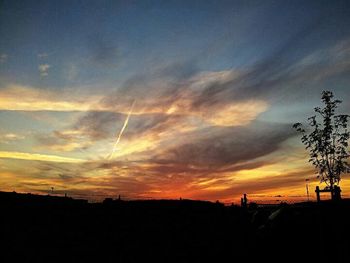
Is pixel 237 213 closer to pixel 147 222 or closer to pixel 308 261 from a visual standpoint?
pixel 147 222

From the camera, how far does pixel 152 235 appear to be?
859 inches

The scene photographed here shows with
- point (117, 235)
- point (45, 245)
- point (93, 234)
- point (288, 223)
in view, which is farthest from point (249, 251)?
→ point (45, 245)

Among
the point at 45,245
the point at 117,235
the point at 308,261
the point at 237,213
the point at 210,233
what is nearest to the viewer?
the point at 308,261

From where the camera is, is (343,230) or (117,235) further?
(117,235)

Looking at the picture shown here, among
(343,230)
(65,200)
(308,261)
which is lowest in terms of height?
(308,261)

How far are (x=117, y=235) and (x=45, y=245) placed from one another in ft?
16.4

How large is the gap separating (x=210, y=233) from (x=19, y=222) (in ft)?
45.1

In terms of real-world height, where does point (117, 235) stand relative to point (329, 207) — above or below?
below

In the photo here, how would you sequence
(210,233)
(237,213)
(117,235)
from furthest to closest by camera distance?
(237,213) < (210,233) < (117,235)

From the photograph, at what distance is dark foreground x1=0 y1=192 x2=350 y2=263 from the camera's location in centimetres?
1582

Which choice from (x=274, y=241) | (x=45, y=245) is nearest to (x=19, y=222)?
(x=45, y=245)

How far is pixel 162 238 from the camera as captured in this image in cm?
2141

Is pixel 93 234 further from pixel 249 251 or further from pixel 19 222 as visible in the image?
pixel 249 251

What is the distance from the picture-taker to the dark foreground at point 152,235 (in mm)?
15820
